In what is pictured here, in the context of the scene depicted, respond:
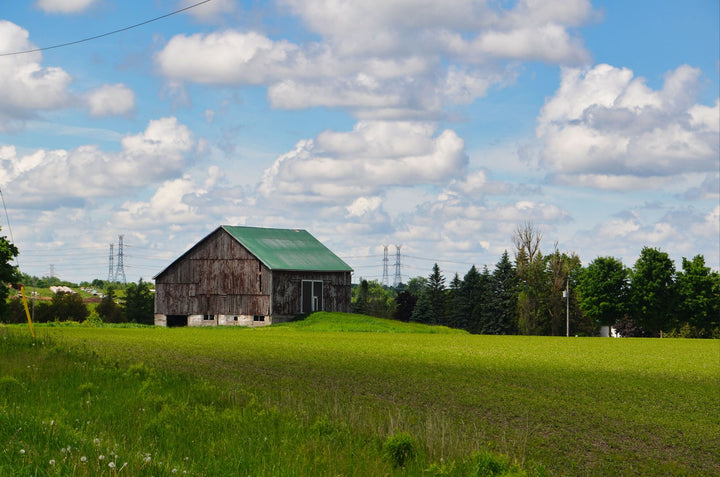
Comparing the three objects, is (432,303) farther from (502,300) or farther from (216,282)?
(216,282)

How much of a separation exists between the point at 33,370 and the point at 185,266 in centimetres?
5062

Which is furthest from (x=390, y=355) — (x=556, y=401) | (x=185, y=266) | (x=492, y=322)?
(x=492, y=322)

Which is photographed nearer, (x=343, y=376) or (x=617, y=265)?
(x=343, y=376)

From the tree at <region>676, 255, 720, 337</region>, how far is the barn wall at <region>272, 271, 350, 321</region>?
34491 mm

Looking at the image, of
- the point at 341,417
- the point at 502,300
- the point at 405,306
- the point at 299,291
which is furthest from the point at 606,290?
the point at 341,417

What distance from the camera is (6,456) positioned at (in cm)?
796

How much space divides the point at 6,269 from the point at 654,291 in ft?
195

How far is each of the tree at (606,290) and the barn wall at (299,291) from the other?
30.0 metres

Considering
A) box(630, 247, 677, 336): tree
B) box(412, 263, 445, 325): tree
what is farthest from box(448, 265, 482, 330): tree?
box(630, 247, 677, 336): tree

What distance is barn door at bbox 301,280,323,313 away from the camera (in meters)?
65.1

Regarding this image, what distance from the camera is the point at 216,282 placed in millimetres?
64812

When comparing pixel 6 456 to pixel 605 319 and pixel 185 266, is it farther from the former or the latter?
pixel 605 319

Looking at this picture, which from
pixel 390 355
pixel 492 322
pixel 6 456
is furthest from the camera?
pixel 492 322

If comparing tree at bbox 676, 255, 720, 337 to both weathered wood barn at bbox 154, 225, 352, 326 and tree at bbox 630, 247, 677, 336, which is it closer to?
tree at bbox 630, 247, 677, 336
